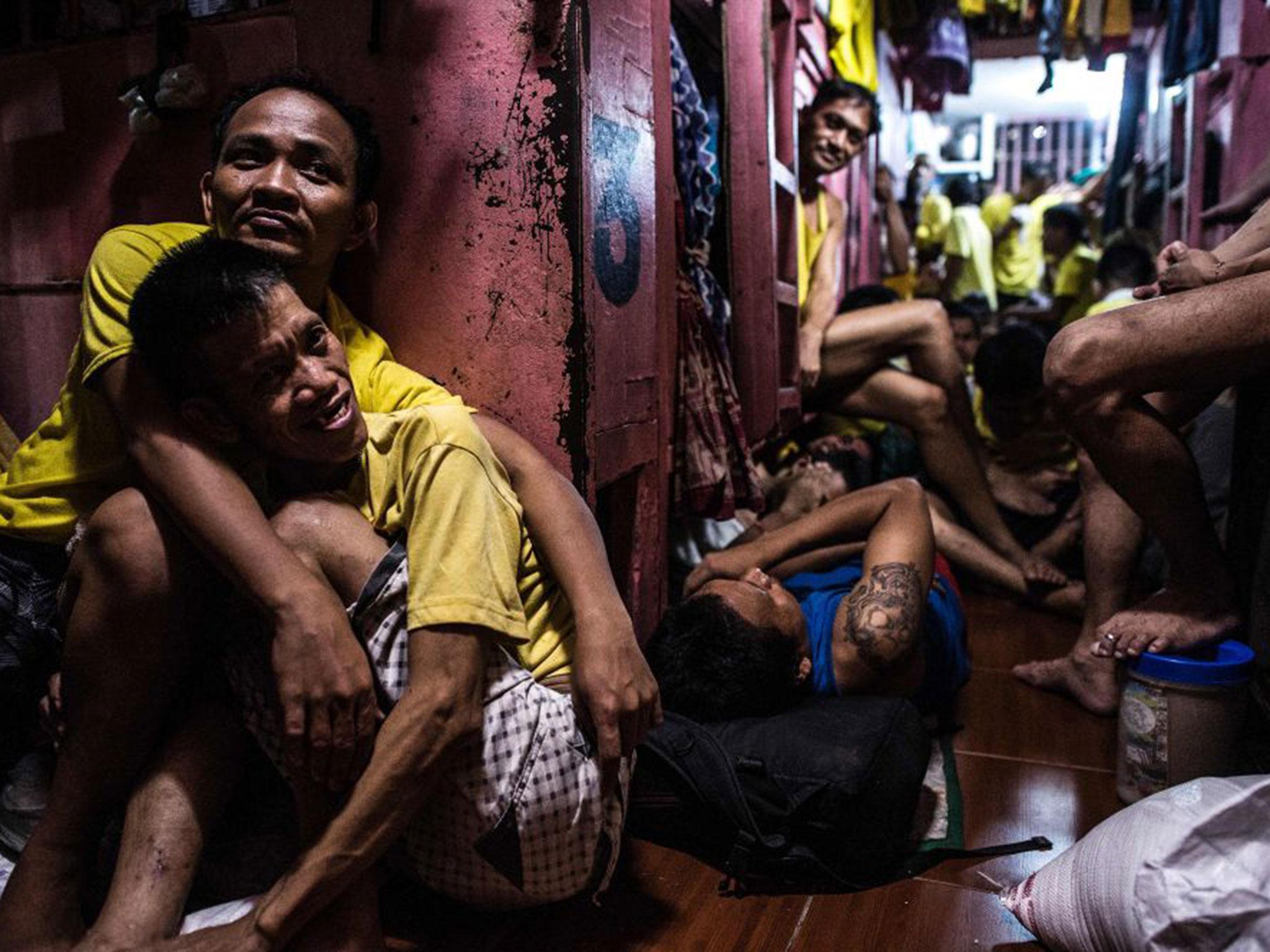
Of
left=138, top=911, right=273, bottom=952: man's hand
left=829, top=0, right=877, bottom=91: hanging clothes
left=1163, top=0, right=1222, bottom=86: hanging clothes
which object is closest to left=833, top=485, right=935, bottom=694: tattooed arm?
left=138, top=911, right=273, bottom=952: man's hand

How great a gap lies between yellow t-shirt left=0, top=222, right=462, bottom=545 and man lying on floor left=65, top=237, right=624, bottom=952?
14 centimetres

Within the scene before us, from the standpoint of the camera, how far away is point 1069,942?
143 cm

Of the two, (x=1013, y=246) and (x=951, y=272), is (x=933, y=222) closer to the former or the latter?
(x=951, y=272)

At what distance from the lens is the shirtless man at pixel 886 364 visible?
3488 millimetres

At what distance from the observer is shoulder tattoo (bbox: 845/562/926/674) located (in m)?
2.01

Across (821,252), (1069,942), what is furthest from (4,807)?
(821,252)

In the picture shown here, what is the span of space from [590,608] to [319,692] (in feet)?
1.40

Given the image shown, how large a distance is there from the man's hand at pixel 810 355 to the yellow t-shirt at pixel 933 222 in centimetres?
447

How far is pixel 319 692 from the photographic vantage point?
4.28 ft

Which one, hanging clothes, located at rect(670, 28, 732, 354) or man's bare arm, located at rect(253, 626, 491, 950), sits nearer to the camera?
man's bare arm, located at rect(253, 626, 491, 950)

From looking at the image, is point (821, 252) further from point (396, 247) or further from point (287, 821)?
point (287, 821)

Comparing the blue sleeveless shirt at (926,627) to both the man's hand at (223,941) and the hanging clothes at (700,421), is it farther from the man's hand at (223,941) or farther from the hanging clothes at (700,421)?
the man's hand at (223,941)

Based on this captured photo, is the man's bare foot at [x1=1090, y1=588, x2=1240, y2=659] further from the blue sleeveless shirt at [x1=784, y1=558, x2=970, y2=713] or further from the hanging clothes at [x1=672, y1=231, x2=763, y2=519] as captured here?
the hanging clothes at [x1=672, y1=231, x2=763, y2=519]

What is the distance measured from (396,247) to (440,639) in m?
0.93
